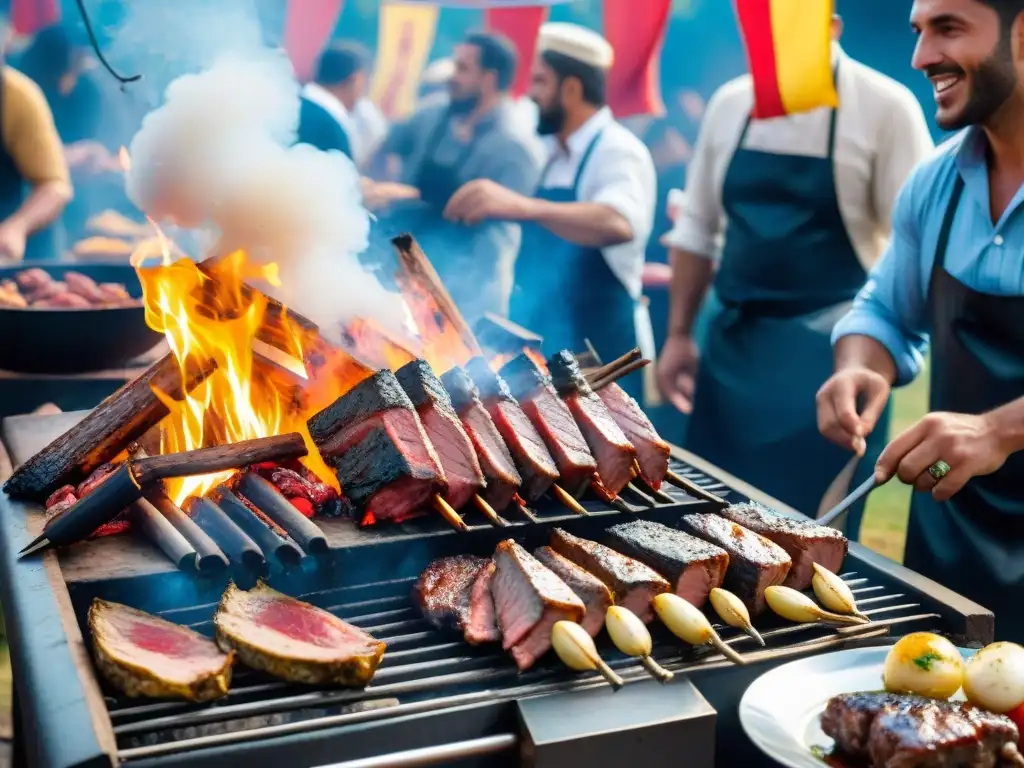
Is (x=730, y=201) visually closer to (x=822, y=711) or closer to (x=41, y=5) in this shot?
(x=822, y=711)

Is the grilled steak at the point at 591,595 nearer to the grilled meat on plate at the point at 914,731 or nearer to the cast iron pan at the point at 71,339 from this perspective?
the grilled meat on plate at the point at 914,731

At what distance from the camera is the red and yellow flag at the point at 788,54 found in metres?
4.84

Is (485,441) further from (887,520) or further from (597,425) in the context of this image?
(887,520)

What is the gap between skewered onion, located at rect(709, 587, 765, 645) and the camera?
2463mm

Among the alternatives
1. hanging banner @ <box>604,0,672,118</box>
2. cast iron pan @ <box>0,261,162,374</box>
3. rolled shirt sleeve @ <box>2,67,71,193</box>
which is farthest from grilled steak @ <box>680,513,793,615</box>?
hanging banner @ <box>604,0,672,118</box>

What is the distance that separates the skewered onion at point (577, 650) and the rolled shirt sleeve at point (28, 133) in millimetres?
5609

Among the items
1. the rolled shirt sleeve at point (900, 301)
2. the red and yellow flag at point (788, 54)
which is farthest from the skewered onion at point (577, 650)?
the red and yellow flag at point (788, 54)

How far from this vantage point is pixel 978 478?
3529mm

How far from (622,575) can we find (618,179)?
15.1ft

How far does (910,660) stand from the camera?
213 cm

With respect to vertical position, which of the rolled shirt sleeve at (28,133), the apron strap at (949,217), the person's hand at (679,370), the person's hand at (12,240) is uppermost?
the rolled shirt sleeve at (28,133)

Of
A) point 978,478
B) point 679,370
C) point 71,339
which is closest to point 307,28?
point 679,370

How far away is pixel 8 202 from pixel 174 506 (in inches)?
184

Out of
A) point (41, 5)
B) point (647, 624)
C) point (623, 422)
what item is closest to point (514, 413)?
point (623, 422)
